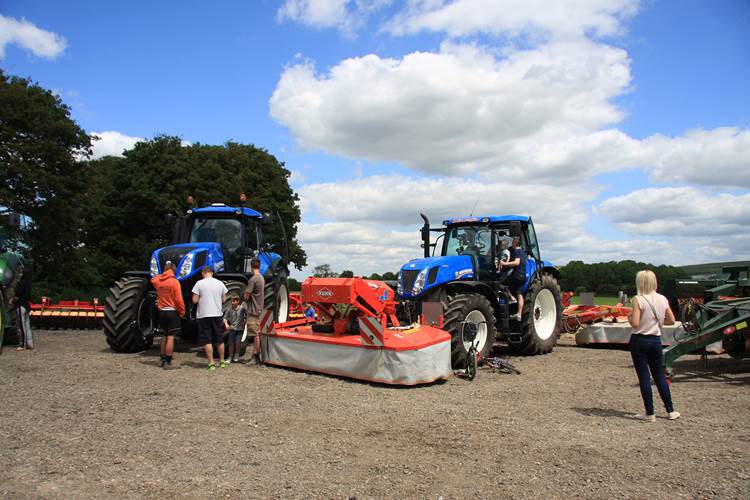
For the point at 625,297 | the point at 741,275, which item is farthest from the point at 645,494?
the point at 625,297

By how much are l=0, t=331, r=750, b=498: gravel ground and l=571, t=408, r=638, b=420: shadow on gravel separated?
21 millimetres

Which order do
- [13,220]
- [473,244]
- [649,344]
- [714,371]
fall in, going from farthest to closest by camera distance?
[473,244]
[13,220]
[714,371]
[649,344]

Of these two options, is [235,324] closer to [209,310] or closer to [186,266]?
[209,310]

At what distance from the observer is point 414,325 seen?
322 inches

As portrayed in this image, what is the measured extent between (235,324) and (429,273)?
3058 mm

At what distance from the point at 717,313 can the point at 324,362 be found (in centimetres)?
533

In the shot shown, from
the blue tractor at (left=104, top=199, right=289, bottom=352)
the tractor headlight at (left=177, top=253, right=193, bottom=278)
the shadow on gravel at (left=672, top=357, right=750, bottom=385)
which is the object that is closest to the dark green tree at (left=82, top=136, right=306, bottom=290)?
the blue tractor at (left=104, top=199, right=289, bottom=352)

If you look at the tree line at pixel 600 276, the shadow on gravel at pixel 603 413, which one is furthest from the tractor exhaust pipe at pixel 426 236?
the tree line at pixel 600 276

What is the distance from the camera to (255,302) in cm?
902

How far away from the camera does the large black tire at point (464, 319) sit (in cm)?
816

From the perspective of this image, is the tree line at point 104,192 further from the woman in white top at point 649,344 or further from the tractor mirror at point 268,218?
the woman in white top at point 649,344

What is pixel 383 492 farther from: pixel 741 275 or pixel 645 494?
pixel 741 275

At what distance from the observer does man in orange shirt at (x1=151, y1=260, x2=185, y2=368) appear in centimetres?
832

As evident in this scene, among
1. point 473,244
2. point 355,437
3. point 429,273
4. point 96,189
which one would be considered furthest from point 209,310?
point 96,189
